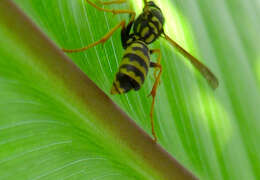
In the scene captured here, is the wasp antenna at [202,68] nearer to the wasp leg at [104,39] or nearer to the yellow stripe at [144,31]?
the yellow stripe at [144,31]

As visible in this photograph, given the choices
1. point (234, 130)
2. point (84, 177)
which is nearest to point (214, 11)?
point (234, 130)

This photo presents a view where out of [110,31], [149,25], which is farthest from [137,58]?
[149,25]

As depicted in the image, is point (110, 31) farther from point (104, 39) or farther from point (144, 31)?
point (144, 31)

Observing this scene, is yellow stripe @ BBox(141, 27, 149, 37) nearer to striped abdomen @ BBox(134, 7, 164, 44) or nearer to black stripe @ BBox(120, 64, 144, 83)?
striped abdomen @ BBox(134, 7, 164, 44)

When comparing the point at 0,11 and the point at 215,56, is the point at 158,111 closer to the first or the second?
the point at 215,56

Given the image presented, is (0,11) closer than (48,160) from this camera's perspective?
Yes

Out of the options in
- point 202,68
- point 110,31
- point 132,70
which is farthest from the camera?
point 202,68
